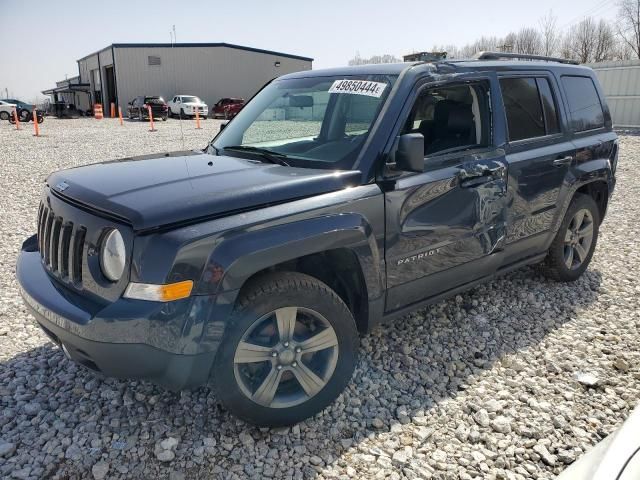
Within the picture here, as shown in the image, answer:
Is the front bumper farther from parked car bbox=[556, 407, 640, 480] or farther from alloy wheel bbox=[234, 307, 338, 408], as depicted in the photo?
parked car bbox=[556, 407, 640, 480]

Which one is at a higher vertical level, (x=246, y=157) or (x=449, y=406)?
(x=246, y=157)

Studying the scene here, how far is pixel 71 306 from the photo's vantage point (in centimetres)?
248

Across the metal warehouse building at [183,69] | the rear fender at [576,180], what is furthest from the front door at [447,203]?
Result: the metal warehouse building at [183,69]

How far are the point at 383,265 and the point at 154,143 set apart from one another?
1639cm

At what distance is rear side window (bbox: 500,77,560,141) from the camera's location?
152 inches

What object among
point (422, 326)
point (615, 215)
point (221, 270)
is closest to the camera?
point (221, 270)

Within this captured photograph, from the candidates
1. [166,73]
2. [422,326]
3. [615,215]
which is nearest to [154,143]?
[615,215]

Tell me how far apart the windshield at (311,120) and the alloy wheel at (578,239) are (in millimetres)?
2439

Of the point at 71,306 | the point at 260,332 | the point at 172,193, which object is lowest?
the point at 260,332

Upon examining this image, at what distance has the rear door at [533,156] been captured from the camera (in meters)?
3.85

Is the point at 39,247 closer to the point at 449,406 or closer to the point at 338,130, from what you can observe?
the point at 338,130

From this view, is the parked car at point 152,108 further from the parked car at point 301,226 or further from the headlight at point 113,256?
the headlight at point 113,256

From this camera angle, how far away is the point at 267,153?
3.39m

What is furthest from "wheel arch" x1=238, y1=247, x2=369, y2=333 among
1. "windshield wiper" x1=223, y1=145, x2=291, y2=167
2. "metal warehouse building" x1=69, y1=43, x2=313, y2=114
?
"metal warehouse building" x1=69, y1=43, x2=313, y2=114
